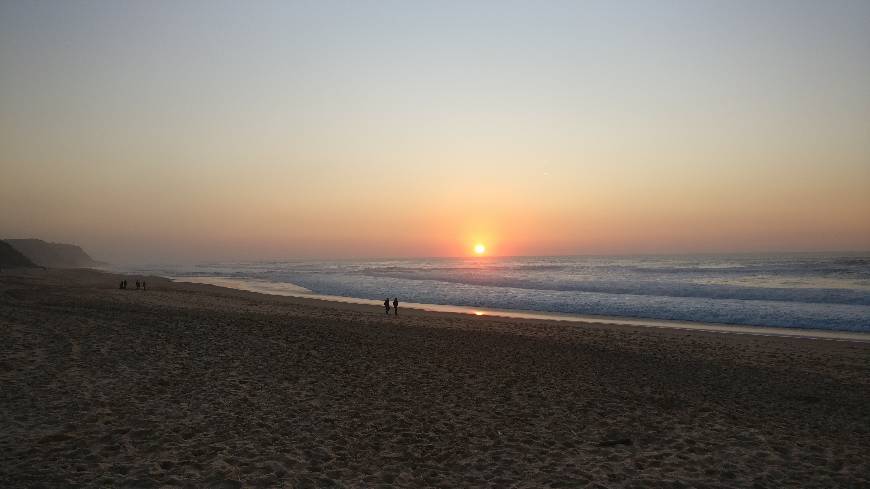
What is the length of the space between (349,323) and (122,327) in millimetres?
9224

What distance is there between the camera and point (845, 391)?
13.2m

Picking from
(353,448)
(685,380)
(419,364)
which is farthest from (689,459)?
(419,364)

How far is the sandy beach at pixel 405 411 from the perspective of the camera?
24.0ft

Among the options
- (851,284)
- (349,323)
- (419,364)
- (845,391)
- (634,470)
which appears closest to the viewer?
(634,470)

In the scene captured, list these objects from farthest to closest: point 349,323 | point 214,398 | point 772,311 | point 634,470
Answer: point 772,311, point 349,323, point 214,398, point 634,470

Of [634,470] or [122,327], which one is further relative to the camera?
[122,327]

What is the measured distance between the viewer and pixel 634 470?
7.70 metres

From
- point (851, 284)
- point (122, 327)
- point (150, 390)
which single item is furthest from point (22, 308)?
point (851, 284)

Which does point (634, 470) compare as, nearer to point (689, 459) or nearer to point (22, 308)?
point (689, 459)

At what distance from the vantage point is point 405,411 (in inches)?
407

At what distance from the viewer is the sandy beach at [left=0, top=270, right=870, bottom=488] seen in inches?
288

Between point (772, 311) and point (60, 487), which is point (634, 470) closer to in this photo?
point (60, 487)

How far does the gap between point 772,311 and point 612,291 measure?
16.2m

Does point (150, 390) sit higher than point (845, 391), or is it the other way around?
point (150, 390)
